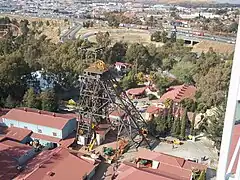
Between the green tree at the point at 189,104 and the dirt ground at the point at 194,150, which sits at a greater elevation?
the green tree at the point at 189,104

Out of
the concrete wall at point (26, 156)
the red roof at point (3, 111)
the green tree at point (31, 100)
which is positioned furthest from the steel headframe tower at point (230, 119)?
the red roof at point (3, 111)

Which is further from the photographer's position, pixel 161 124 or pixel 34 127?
pixel 161 124

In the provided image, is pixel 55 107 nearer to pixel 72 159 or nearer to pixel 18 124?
pixel 18 124

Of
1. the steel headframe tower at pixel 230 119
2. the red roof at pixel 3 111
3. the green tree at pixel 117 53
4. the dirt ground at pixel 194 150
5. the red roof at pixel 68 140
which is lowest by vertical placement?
the dirt ground at pixel 194 150

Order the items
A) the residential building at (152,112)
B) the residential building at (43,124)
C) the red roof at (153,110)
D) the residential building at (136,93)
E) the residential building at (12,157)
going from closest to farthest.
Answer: the residential building at (12,157) < the residential building at (43,124) < the residential building at (152,112) < the red roof at (153,110) < the residential building at (136,93)

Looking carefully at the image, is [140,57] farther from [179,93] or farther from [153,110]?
[153,110]

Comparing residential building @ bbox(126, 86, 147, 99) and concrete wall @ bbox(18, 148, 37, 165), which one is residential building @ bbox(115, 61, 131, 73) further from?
concrete wall @ bbox(18, 148, 37, 165)

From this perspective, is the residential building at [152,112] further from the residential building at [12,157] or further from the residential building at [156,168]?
the residential building at [12,157]

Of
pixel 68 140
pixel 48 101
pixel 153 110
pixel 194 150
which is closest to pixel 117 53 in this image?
pixel 153 110
